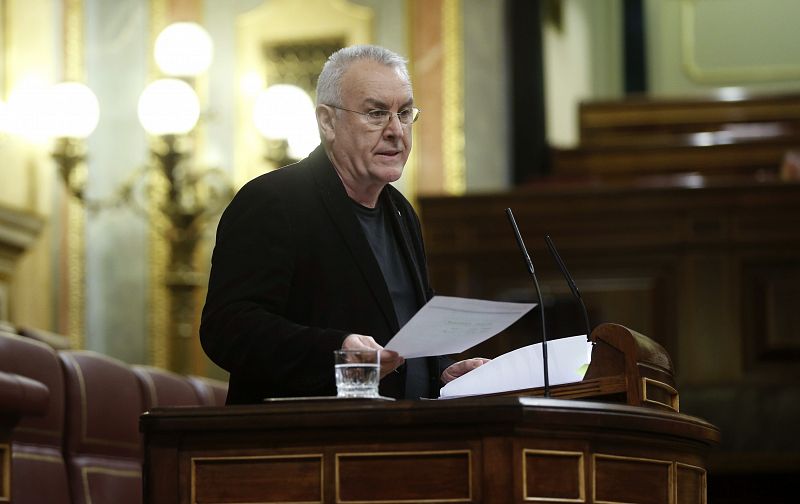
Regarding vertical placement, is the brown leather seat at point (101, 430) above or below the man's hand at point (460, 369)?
below

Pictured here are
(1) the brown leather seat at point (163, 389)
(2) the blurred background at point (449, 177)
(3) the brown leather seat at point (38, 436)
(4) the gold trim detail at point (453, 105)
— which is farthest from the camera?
(4) the gold trim detail at point (453, 105)

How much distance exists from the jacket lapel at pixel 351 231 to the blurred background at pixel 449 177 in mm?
3027

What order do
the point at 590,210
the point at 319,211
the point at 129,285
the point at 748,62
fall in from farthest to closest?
the point at 748,62 < the point at 129,285 < the point at 590,210 < the point at 319,211

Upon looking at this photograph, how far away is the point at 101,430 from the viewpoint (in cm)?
381

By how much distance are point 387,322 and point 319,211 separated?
8.9 inches

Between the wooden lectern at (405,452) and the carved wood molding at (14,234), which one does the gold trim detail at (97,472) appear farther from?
the carved wood molding at (14,234)

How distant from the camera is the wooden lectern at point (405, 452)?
2.00 meters

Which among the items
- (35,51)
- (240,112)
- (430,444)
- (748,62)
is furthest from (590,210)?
(748,62)

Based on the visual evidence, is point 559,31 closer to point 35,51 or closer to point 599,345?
point 35,51

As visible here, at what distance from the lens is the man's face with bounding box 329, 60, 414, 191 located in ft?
8.29

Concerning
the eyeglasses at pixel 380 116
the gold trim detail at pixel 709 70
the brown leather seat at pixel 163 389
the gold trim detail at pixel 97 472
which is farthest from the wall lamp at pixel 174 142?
the gold trim detail at pixel 709 70

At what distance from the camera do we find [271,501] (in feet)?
6.72

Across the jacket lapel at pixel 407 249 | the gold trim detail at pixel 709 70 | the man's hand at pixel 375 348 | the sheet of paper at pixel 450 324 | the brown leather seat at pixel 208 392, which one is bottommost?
the brown leather seat at pixel 208 392

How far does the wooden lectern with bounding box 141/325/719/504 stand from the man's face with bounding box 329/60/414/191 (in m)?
0.59
